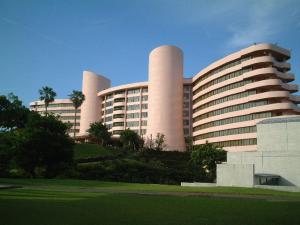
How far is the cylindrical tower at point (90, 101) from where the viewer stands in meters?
156

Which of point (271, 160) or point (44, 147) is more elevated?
point (44, 147)

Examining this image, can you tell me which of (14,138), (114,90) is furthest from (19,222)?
(114,90)

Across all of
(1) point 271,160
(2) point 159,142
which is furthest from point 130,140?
(1) point 271,160

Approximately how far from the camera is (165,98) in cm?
12312

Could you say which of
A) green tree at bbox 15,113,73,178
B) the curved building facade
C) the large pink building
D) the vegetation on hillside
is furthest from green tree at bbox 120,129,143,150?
green tree at bbox 15,113,73,178

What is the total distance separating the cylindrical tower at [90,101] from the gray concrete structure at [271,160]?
359 feet

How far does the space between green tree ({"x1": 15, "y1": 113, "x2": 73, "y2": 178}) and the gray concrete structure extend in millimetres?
24220

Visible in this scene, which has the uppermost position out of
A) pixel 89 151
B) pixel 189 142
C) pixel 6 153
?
pixel 189 142

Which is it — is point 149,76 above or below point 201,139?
above

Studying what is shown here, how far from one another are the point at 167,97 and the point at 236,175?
261ft

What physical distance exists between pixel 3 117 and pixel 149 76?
2156 inches

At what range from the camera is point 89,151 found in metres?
95.5

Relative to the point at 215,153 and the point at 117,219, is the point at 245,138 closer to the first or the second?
the point at 215,153

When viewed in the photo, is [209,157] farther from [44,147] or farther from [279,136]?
[44,147]
